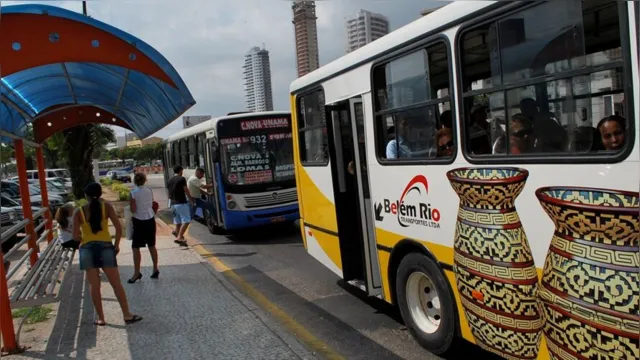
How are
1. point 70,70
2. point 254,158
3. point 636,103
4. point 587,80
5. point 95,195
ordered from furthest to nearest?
1. point 254,158
2. point 70,70
3. point 95,195
4. point 587,80
5. point 636,103

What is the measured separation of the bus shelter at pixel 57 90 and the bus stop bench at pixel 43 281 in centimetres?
1

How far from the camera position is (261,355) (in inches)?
184

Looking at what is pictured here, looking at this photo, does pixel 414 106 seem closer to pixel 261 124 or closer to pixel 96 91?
pixel 96 91

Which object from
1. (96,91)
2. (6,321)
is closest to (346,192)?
(6,321)

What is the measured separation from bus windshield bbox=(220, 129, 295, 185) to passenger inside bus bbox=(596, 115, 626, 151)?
9.03m

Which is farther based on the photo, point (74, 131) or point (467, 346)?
point (74, 131)

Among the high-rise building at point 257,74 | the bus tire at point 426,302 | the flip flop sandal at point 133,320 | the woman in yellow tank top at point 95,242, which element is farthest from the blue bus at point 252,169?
the high-rise building at point 257,74

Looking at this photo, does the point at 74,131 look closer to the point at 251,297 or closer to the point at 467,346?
the point at 251,297

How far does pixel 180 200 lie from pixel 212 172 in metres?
1.19

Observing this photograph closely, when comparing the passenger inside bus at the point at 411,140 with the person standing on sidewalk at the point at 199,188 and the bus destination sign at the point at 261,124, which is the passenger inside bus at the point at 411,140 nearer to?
the bus destination sign at the point at 261,124

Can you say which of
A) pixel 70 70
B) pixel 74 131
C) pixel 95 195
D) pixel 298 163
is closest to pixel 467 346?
pixel 298 163

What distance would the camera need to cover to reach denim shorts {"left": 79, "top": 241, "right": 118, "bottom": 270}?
18.5ft

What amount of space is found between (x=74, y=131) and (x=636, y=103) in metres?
22.1

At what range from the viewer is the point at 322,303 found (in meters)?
6.43
